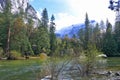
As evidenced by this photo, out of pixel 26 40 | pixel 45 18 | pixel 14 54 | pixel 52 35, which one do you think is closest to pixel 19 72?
pixel 14 54

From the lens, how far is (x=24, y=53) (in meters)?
87.9

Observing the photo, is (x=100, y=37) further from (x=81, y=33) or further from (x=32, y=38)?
(x=32, y=38)

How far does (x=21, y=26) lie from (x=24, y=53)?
7850 mm

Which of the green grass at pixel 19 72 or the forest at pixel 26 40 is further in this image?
the forest at pixel 26 40

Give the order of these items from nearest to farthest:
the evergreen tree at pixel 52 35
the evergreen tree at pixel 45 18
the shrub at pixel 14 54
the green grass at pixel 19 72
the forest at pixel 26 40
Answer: the green grass at pixel 19 72 < the shrub at pixel 14 54 < the forest at pixel 26 40 < the evergreen tree at pixel 52 35 < the evergreen tree at pixel 45 18

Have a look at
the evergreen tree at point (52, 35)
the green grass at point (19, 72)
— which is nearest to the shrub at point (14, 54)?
the evergreen tree at point (52, 35)

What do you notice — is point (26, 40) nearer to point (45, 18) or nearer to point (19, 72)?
point (45, 18)

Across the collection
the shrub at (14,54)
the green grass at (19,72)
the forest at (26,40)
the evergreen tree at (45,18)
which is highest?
the evergreen tree at (45,18)

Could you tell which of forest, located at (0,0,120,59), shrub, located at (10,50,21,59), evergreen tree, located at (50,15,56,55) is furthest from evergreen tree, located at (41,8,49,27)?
shrub, located at (10,50,21,59)

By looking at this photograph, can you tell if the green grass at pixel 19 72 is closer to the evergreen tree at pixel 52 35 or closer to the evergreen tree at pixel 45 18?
the evergreen tree at pixel 52 35

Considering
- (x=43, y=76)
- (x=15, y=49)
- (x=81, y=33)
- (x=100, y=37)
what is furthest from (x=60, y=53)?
(x=81, y=33)

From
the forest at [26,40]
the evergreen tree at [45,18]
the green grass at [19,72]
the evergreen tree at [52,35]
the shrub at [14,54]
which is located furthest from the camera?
the evergreen tree at [45,18]

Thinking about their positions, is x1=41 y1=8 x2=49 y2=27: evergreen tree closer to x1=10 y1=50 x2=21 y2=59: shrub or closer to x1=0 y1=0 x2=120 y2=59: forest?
x1=0 y1=0 x2=120 y2=59: forest

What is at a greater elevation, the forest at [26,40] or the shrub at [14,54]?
the forest at [26,40]
